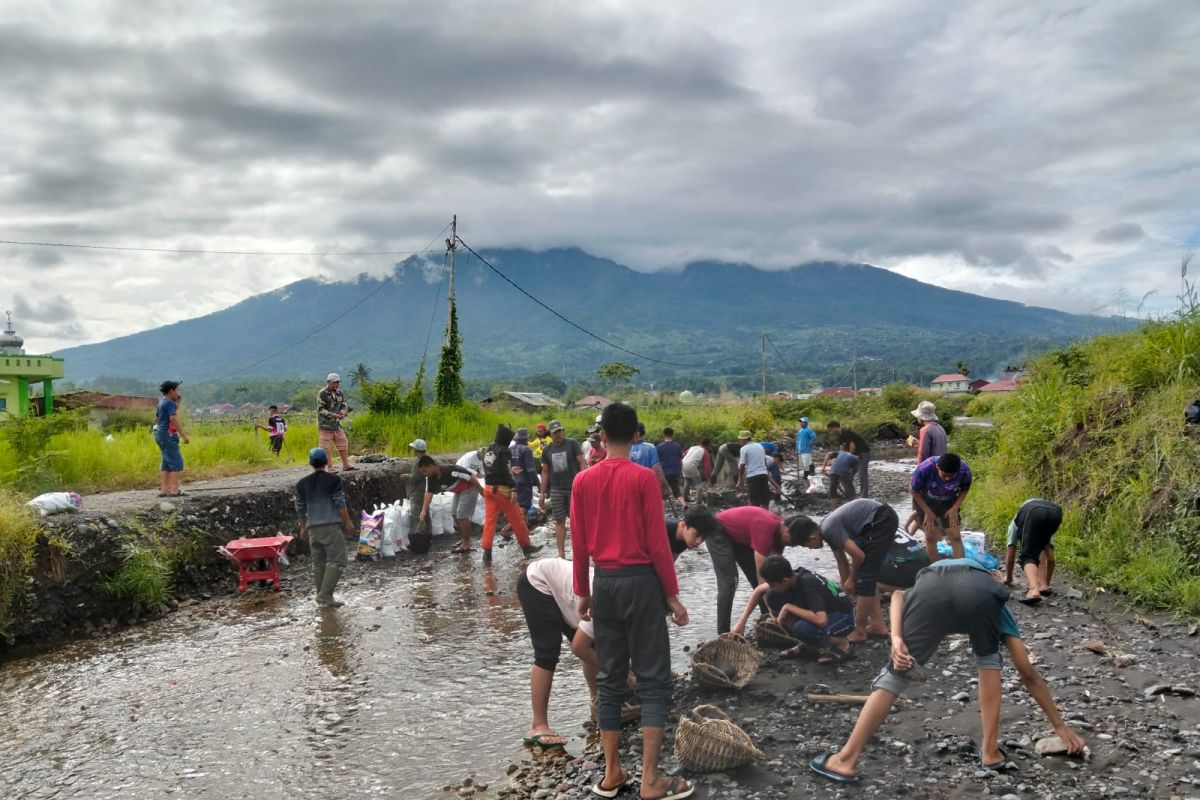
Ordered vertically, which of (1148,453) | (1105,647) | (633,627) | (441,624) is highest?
(1148,453)

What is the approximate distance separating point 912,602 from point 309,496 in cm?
695

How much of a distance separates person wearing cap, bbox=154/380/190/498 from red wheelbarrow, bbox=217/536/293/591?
5.28 ft

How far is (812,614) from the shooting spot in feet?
21.6

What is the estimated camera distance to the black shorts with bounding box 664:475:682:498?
15.3 meters

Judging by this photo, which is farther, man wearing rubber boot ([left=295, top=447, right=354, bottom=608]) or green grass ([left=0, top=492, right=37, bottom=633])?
man wearing rubber boot ([left=295, top=447, right=354, bottom=608])

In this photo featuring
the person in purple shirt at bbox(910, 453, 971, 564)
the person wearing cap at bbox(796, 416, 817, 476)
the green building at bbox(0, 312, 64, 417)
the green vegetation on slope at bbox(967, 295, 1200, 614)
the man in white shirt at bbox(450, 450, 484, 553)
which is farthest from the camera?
the green building at bbox(0, 312, 64, 417)

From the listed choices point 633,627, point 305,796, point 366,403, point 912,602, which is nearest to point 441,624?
point 305,796

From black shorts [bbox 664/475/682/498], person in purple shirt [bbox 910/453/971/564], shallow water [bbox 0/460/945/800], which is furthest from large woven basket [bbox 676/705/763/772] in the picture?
black shorts [bbox 664/475/682/498]

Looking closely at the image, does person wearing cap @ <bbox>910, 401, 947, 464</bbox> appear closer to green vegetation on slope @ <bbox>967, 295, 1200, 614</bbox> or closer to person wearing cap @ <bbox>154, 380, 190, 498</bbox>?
green vegetation on slope @ <bbox>967, 295, 1200, 614</bbox>

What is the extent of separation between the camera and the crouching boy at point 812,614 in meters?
6.55

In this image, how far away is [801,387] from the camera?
16225cm

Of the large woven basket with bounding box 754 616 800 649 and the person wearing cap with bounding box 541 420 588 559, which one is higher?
the person wearing cap with bounding box 541 420 588 559

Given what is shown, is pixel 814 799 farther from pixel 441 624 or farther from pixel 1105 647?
pixel 441 624

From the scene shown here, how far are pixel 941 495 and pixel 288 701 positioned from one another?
6.67 m
